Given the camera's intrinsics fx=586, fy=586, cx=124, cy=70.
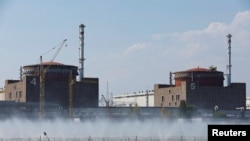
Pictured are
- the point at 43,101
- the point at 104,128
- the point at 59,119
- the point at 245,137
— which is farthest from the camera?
the point at 43,101

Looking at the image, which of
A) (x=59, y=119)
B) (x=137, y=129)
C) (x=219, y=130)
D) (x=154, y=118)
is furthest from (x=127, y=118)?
(x=219, y=130)

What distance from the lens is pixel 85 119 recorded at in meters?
183

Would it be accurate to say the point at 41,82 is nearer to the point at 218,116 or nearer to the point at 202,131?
the point at 218,116

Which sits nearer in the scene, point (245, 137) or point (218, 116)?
point (245, 137)

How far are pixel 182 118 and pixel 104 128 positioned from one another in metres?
55.3

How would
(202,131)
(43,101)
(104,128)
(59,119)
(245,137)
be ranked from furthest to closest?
1. (43,101)
2. (59,119)
3. (104,128)
4. (202,131)
5. (245,137)

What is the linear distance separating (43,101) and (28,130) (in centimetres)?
6118

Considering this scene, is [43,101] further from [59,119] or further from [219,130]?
[219,130]

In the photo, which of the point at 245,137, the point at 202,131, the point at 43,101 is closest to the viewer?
the point at 245,137

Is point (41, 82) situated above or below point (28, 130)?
above

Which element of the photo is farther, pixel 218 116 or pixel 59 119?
pixel 218 116

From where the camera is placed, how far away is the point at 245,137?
37375 mm

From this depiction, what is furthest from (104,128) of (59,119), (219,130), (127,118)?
(219,130)

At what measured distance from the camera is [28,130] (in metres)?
134
